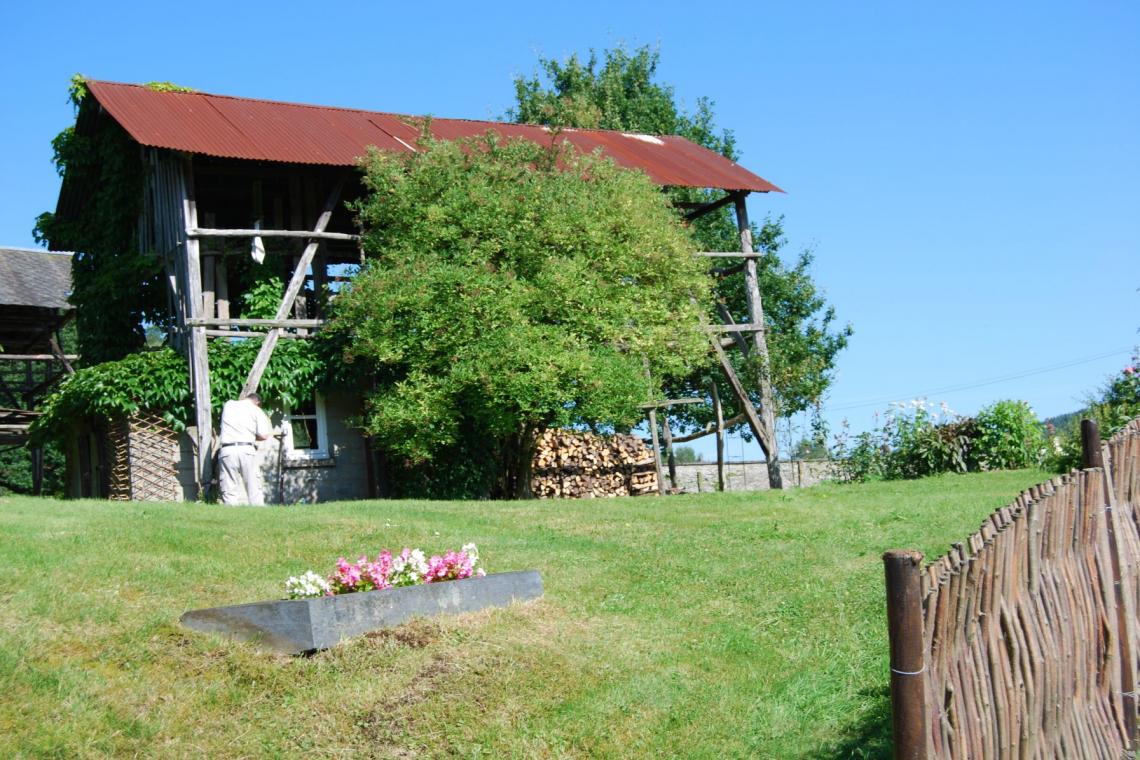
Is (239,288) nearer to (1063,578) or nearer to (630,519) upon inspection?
(630,519)

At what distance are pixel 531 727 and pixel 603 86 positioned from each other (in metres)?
33.9

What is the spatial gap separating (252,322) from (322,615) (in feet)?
41.1

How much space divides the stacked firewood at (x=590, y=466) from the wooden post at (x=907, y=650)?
60.2 ft

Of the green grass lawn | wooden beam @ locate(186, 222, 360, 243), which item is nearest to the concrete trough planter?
the green grass lawn

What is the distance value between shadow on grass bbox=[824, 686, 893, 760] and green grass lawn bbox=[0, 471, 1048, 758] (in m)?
0.01

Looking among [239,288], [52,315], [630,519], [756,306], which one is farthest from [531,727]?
[52,315]

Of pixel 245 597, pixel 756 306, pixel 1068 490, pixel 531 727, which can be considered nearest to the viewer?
pixel 1068 490

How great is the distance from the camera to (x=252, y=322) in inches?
781

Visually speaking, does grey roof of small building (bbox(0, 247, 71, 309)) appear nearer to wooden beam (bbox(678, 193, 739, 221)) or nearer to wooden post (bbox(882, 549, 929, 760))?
wooden beam (bbox(678, 193, 739, 221))

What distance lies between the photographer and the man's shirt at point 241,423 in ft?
59.4

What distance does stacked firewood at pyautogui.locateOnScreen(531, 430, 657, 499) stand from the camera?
23422mm

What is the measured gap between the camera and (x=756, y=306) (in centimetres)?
2503

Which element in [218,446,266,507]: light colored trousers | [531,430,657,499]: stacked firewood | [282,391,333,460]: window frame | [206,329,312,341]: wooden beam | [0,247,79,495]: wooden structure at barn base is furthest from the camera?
[0,247,79,495]: wooden structure at barn base

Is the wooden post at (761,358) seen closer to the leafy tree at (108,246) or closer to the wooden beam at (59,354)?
the leafy tree at (108,246)
